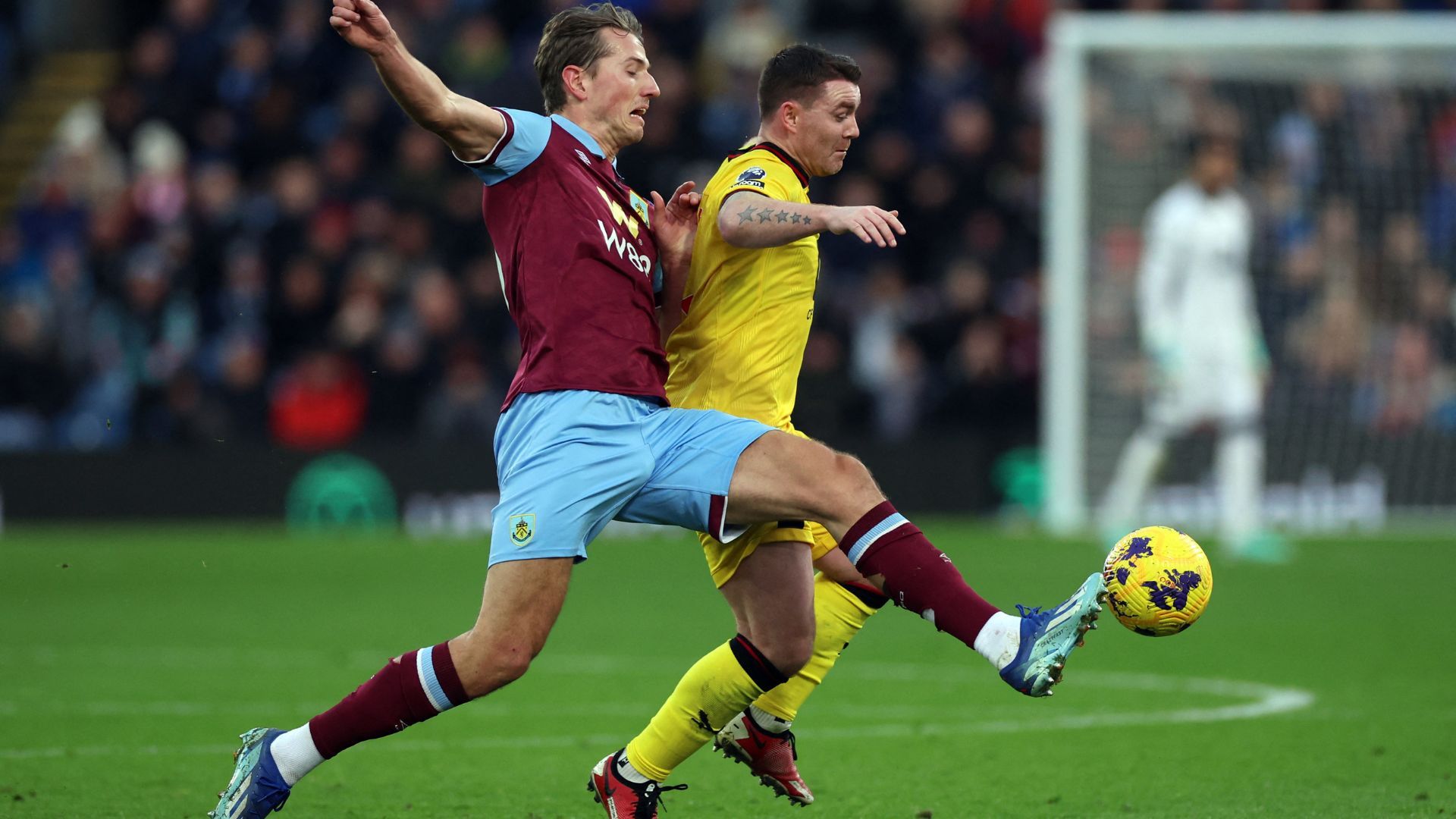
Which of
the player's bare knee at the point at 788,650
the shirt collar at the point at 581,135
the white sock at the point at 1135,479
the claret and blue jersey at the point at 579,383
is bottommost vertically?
the white sock at the point at 1135,479

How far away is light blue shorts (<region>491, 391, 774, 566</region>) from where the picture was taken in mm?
4914

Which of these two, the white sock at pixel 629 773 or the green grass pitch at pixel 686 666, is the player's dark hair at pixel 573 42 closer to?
the white sock at pixel 629 773

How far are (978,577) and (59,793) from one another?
6873 mm

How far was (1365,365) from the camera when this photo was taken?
1593cm

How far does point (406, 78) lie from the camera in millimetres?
4777

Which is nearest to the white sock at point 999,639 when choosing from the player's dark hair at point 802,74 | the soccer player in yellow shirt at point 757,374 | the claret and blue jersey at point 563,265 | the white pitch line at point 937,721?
the soccer player in yellow shirt at point 757,374

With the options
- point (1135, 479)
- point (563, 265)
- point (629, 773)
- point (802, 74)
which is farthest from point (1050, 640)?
point (1135, 479)

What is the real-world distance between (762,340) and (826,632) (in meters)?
0.94

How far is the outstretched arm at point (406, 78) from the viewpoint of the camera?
4777mm

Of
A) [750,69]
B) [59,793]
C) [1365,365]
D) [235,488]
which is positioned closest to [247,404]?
[235,488]

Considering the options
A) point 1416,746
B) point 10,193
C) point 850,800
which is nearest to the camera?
point 850,800

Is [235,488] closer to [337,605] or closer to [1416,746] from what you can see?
[337,605]

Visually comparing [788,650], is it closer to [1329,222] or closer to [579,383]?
[579,383]

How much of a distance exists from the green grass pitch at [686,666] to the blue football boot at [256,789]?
27.4 inches
